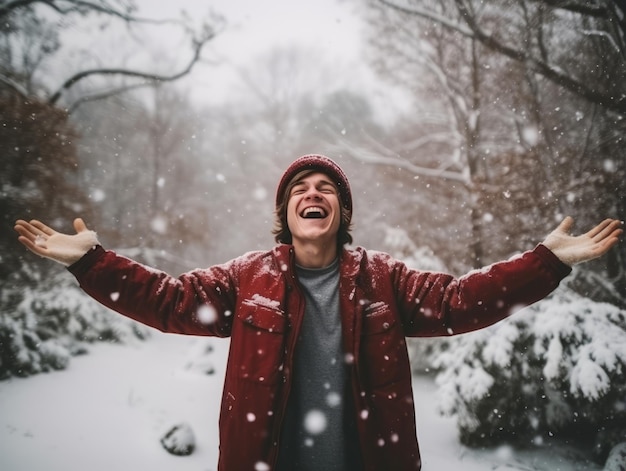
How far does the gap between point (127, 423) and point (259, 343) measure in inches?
149

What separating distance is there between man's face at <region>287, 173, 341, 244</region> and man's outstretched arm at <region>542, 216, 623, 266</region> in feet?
2.94

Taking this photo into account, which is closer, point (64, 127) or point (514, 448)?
point (514, 448)

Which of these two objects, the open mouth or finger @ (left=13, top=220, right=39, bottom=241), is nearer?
finger @ (left=13, top=220, right=39, bottom=241)

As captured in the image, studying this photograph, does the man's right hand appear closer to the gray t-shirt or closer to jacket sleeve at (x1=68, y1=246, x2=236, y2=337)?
jacket sleeve at (x1=68, y1=246, x2=236, y2=337)

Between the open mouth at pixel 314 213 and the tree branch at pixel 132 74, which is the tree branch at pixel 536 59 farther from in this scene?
the open mouth at pixel 314 213

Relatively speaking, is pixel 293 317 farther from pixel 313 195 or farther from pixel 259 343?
pixel 313 195

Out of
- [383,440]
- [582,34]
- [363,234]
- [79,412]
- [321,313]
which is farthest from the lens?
[363,234]

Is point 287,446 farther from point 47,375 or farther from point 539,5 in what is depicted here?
point 539,5

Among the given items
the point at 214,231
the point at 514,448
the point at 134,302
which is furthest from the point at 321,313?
the point at 214,231

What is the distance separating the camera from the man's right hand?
1.28 metres

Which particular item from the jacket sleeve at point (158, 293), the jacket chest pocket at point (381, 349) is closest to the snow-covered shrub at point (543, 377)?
the jacket chest pocket at point (381, 349)

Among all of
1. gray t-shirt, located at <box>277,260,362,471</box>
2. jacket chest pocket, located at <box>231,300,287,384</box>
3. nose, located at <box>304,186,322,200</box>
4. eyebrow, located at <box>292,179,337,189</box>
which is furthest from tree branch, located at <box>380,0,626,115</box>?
jacket chest pocket, located at <box>231,300,287,384</box>

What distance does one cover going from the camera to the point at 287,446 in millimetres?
1383

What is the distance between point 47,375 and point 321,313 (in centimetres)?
510
